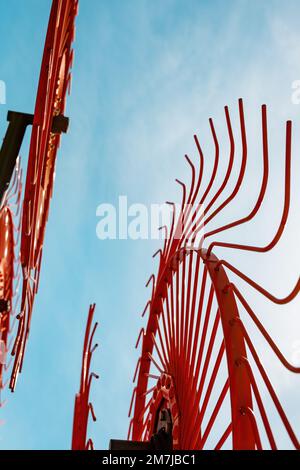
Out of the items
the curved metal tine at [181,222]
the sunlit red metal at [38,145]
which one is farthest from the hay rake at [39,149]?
the curved metal tine at [181,222]

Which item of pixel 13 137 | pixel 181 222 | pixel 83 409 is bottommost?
pixel 83 409

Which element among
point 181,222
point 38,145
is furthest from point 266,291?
point 181,222

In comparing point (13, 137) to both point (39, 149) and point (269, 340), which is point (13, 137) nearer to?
point (39, 149)

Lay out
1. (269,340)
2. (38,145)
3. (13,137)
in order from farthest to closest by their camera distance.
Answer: (13,137) < (38,145) < (269,340)

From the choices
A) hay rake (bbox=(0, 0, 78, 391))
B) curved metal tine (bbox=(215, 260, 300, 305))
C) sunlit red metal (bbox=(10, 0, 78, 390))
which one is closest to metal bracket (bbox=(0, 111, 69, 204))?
hay rake (bbox=(0, 0, 78, 391))

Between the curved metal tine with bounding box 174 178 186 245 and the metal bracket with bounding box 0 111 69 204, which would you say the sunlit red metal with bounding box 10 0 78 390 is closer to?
the metal bracket with bounding box 0 111 69 204

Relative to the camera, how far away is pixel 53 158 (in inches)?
106

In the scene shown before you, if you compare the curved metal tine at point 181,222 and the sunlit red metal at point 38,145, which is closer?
the sunlit red metal at point 38,145

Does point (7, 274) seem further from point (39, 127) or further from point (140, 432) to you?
point (39, 127)

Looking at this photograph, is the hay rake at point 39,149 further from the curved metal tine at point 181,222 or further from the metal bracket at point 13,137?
the curved metal tine at point 181,222

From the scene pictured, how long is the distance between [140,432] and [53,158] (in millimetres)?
1448

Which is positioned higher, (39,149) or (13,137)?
(13,137)

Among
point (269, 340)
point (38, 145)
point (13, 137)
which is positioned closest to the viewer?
point (269, 340)
